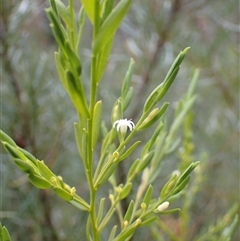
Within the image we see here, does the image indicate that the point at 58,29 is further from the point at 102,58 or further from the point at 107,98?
the point at 107,98

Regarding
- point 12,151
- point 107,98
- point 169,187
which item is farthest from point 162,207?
point 107,98

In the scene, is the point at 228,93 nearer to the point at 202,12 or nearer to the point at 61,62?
the point at 202,12

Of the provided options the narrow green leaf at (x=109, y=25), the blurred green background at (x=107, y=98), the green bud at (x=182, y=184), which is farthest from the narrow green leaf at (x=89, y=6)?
the blurred green background at (x=107, y=98)

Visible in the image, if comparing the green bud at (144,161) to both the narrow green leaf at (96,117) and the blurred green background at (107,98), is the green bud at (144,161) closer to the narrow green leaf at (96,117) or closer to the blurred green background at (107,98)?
the narrow green leaf at (96,117)

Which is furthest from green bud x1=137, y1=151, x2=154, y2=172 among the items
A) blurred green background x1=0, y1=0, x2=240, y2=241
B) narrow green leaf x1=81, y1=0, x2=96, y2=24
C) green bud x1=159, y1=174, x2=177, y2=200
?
blurred green background x1=0, y1=0, x2=240, y2=241

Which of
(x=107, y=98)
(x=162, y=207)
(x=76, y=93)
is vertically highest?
(x=76, y=93)

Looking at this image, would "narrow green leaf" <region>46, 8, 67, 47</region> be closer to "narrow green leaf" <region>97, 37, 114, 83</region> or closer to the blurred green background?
"narrow green leaf" <region>97, 37, 114, 83</region>
